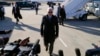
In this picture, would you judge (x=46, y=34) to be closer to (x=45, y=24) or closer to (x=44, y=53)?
(x=45, y=24)

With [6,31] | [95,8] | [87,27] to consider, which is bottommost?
[87,27]

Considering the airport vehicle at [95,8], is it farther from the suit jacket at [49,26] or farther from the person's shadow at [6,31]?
the suit jacket at [49,26]

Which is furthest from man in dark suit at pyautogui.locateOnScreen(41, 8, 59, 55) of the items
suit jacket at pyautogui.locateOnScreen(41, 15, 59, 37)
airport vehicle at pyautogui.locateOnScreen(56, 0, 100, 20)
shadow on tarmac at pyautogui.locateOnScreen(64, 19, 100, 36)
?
airport vehicle at pyautogui.locateOnScreen(56, 0, 100, 20)

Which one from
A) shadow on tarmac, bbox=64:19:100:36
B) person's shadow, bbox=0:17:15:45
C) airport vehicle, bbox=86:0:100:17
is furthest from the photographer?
airport vehicle, bbox=86:0:100:17

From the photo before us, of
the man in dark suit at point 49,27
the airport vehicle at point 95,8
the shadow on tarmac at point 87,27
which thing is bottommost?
the shadow on tarmac at point 87,27

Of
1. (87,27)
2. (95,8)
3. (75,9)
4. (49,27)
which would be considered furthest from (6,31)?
(95,8)

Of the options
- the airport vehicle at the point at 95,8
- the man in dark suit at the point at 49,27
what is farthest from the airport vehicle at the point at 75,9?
the man in dark suit at the point at 49,27

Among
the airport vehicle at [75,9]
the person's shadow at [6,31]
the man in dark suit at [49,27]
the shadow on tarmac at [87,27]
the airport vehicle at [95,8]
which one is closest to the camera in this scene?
the man in dark suit at [49,27]

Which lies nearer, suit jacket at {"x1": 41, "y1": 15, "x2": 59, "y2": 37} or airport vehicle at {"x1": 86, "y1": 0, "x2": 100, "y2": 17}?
suit jacket at {"x1": 41, "y1": 15, "x2": 59, "y2": 37}

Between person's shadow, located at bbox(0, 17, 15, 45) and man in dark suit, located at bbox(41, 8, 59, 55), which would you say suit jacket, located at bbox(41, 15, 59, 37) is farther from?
person's shadow, located at bbox(0, 17, 15, 45)

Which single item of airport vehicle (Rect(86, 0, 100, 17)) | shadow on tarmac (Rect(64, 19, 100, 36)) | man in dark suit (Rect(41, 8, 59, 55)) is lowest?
shadow on tarmac (Rect(64, 19, 100, 36))

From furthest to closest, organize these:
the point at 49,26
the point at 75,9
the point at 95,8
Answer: the point at 95,8
the point at 75,9
the point at 49,26

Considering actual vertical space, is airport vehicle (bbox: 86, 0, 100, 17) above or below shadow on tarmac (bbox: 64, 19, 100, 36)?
above

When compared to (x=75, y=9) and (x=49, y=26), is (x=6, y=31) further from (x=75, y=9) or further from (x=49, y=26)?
(x=75, y=9)
